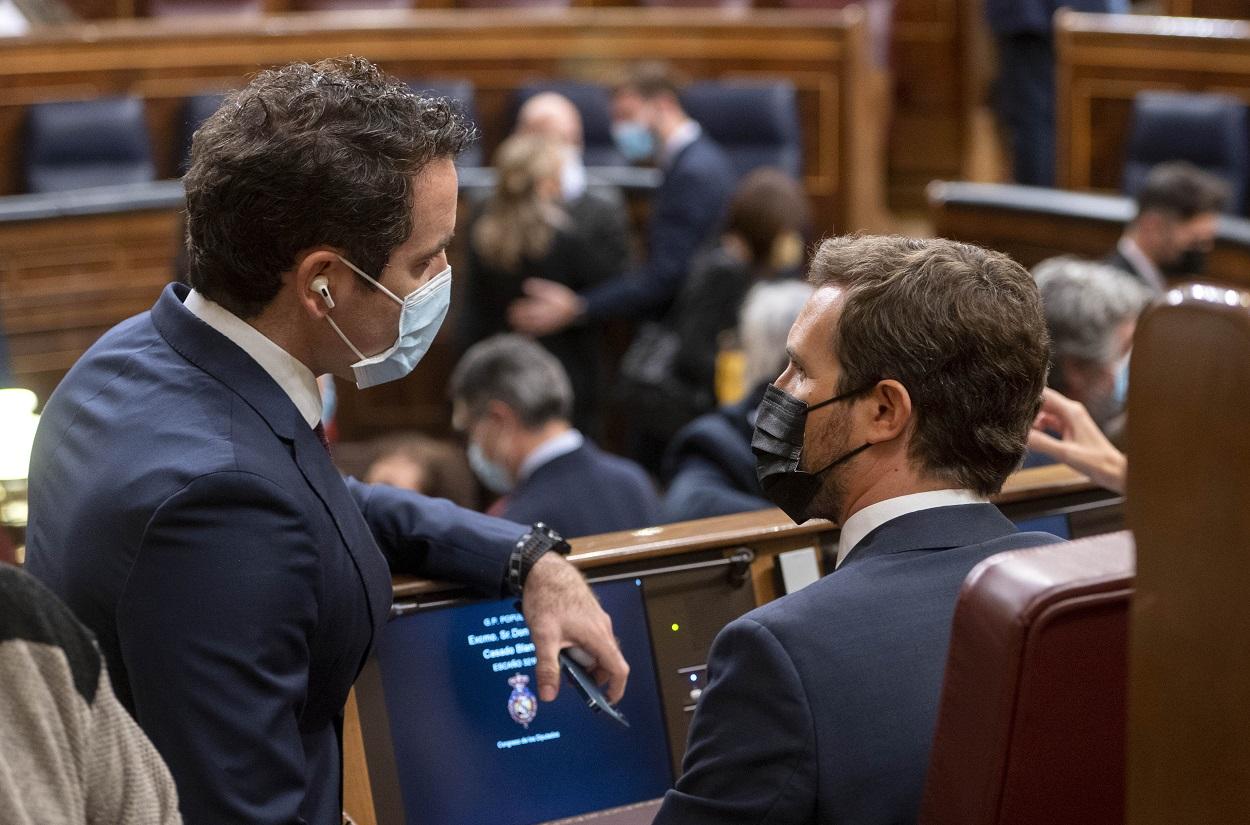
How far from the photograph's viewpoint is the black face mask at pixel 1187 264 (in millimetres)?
4543

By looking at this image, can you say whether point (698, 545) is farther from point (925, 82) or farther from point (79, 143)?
point (925, 82)

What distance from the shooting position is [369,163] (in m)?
1.45

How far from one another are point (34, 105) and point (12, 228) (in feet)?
2.98

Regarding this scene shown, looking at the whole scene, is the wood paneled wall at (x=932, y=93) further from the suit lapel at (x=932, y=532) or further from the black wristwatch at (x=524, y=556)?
the suit lapel at (x=932, y=532)

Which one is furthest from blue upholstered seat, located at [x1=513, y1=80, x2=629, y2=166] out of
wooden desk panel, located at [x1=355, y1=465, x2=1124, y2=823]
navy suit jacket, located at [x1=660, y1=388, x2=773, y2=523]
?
wooden desk panel, located at [x1=355, y1=465, x2=1124, y2=823]

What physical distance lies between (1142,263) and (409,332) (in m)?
3.44

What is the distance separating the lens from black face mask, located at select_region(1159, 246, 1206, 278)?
4.54 metres

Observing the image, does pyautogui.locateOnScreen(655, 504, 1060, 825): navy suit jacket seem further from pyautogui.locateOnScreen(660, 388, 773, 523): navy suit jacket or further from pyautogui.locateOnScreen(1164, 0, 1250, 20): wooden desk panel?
pyautogui.locateOnScreen(1164, 0, 1250, 20): wooden desk panel

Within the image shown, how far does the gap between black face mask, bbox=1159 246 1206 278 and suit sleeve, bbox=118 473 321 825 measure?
12.5ft

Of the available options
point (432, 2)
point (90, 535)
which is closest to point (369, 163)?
point (90, 535)

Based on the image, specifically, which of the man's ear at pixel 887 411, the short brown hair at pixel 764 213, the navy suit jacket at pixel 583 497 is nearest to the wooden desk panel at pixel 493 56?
the short brown hair at pixel 764 213

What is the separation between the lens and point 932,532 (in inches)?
56.5

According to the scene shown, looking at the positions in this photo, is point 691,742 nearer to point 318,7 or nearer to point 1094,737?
point 1094,737

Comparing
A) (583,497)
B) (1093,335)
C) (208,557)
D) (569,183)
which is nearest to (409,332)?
(208,557)
